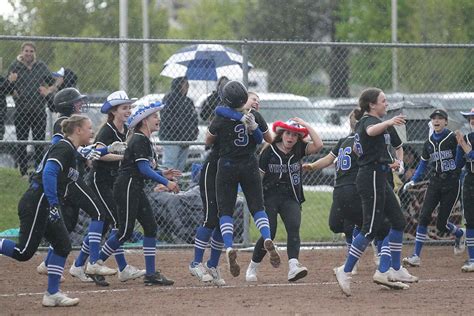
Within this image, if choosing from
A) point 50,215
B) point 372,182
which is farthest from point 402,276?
point 50,215

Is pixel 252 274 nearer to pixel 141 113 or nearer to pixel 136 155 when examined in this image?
pixel 136 155

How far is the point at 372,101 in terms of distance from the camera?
955cm

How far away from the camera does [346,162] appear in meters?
10.8

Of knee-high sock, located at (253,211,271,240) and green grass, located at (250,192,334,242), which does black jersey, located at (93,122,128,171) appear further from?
green grass, located at (250,192,334,242)

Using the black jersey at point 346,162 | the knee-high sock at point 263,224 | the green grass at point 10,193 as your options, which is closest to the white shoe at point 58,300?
the knee-high sock at point 263,224

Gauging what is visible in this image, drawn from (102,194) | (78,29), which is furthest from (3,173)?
(78,29)

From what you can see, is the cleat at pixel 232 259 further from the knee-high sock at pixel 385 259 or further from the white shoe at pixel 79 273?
the white shoe at pixel 79 273

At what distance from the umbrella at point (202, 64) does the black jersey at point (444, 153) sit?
3.45 meters

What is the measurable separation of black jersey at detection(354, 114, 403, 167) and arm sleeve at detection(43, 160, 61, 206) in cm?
273

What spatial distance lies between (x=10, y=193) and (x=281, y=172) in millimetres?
5305

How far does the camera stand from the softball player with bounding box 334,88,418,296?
938 centimetres

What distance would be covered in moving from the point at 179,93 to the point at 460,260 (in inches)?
166

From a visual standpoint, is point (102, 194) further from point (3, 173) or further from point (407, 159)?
point (407, 159)

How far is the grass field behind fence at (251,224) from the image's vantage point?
46.9ft
